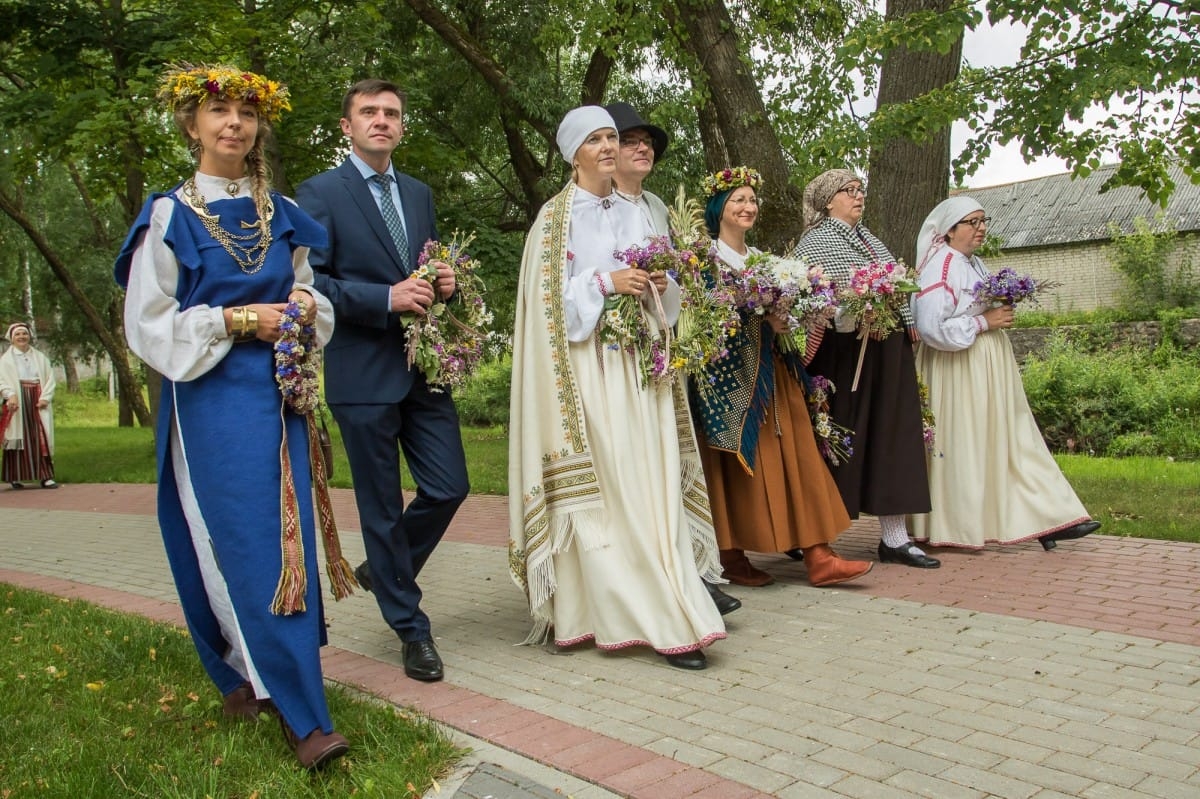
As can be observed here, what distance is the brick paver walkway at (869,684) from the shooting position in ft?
12.0

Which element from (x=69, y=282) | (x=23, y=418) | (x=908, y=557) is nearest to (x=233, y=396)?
(x=908, y=557)

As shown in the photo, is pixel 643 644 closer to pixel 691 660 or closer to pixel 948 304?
pixel 691 660

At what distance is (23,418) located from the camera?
51.1 feet

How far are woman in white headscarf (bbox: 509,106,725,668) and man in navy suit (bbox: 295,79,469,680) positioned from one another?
16.3 inches

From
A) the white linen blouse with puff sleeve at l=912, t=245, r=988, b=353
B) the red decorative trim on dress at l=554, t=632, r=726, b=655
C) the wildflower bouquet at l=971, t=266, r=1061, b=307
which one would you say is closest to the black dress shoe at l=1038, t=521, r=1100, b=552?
Answer: the white linen blouse with puff sleeve at l=912, t=245, r=988, b=353

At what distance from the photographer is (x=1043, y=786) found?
3.48 meters

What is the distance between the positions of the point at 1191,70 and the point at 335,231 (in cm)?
540

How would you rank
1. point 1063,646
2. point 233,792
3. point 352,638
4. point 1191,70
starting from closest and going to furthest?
point 233,792 → point 1063,646 → point 352,638 → point 1191,70

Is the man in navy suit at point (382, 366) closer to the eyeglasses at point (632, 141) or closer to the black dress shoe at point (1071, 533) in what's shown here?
the eyeglasses at point (632, 141)

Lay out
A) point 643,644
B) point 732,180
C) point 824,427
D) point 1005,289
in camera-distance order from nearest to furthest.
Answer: point 643,644
point 732,180
point 824,427
point 1005,289

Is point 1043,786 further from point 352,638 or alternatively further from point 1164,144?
point 1164,144

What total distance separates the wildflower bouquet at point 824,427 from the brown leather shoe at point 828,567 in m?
0.58

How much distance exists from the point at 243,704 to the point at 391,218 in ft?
7.06

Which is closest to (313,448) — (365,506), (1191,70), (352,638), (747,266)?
(365,506)
